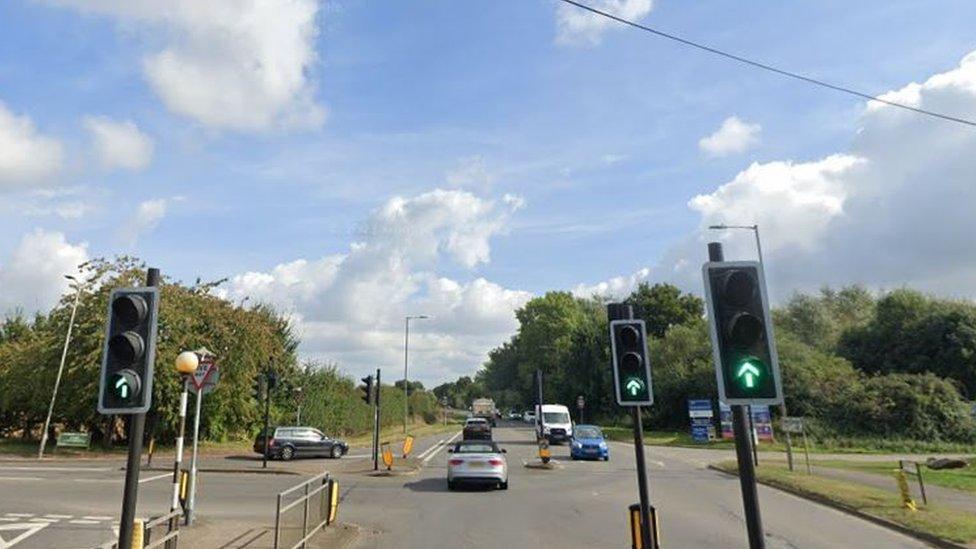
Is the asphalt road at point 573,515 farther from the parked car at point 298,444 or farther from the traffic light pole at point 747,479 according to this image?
the parked car at point 298,444

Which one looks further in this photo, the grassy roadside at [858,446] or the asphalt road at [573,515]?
the grassy roadside at [858,446]

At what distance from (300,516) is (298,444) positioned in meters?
21.7

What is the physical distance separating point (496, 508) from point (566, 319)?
259 ft

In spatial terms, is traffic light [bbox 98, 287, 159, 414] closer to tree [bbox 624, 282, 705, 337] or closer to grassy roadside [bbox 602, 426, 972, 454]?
grassy roadside [bbox 602, 426, 972, 454]

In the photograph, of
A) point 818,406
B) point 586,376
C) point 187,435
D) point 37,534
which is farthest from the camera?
point 586,376

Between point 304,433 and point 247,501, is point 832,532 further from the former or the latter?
point 304,433

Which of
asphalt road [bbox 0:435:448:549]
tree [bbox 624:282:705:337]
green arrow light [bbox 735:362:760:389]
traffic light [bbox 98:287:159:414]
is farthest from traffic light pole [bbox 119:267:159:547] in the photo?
tree [bbox 624:282:705:337]

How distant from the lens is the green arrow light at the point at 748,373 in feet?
18.0

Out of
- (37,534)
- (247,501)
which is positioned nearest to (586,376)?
(247,501)

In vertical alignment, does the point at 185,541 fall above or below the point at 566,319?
below

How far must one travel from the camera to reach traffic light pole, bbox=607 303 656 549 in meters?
7.85

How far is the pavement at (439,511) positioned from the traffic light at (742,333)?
6772 mm

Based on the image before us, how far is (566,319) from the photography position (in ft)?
307

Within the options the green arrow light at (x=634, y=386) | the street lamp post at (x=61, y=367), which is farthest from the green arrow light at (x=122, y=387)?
the street lamp post at (x=61, y=367)
